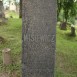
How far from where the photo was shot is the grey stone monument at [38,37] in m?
4.38

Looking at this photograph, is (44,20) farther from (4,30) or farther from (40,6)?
(4,30)

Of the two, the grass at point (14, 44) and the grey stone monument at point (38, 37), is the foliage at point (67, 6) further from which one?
the grey stone monument at point (38, 37)

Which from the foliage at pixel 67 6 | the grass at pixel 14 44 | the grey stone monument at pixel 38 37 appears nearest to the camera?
the grey stone monument at pixel 38 37

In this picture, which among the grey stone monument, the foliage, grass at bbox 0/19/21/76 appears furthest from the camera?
the foliage

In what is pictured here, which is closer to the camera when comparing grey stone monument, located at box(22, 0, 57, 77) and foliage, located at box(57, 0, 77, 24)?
grey stone monument, located at box(22, 0, 57, 77)

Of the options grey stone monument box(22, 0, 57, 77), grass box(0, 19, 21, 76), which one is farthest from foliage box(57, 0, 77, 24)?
grey stone monument box(22, 0, 57, 77)

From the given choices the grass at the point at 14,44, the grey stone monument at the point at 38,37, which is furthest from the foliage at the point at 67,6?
the grey stone monument at the point at 38,37

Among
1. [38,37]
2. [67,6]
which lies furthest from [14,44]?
[67,6]

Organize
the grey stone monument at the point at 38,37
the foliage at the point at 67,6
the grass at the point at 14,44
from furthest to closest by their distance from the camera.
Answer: the foliage at the point at 67,6, the grass at the point at 14,44, the grey stone monument at the point at 38,37

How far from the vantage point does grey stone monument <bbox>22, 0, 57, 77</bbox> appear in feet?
14.4

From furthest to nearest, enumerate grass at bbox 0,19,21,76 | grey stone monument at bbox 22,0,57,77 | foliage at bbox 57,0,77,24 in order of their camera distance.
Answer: foliage at bbox 57,0,77,24
grass at bbox 0,19,21,76
grey stone monument at bbox 22,0,57,77

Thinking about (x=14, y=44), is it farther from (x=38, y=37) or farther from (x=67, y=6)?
(x=67, y=6)

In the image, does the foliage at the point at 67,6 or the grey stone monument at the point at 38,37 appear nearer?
the grey stone monument at the point at 38,37

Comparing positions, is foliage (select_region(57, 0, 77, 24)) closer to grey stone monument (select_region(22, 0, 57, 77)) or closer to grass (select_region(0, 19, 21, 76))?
grass (select_region(0, 19, 21, 76))
